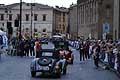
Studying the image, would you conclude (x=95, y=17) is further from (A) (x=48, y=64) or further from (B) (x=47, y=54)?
(A) (x=48, y=64)

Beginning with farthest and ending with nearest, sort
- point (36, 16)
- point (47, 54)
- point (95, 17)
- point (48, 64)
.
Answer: point (36, 16), point (95, 17), point (47, 54), point (48, 64)

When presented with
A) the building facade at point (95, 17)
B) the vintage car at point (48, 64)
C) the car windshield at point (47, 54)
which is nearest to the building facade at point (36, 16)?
the building facade at point (95, 17)

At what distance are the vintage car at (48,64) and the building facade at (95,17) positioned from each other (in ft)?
177

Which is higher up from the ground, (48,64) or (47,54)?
(47,54)

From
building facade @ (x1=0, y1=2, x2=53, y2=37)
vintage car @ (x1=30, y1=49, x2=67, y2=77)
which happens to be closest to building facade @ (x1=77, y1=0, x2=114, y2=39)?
building facade @ (x1=0, y1=2, x2=53, y2=37)

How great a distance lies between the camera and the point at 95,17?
102625mm

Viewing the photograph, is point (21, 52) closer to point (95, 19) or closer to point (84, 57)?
point (84, 57)

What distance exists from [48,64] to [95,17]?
77.0 meters

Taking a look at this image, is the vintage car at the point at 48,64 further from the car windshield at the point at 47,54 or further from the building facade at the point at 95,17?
the building facade at the point at 95,17

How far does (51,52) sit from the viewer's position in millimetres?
27297

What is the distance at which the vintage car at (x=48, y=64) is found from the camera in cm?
2636

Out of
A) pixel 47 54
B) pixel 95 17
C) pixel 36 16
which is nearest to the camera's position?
pixel 47 54

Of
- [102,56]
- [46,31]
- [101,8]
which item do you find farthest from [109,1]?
[46,31]

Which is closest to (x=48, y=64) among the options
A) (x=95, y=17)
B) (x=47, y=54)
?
(x=47, y=54)
